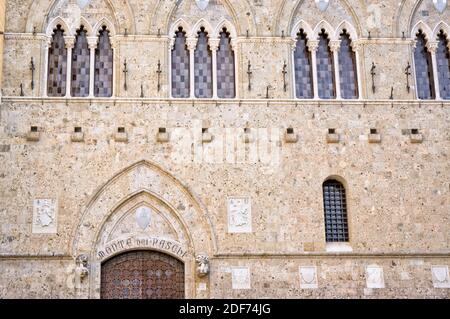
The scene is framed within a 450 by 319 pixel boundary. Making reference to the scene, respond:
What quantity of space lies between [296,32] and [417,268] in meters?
7.21

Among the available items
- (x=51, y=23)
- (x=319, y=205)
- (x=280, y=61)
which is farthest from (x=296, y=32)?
(x=51, y=23)

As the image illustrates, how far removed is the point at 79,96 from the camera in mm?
26766

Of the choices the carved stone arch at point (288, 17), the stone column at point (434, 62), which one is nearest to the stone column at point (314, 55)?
the carved stone arch at point (288, 17)

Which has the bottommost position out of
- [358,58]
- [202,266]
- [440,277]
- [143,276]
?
[440,277]

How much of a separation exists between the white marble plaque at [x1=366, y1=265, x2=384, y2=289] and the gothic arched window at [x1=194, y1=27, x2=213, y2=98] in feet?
20.7

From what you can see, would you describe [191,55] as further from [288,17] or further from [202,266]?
[202,266]

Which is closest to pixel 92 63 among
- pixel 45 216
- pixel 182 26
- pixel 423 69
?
pixel 182 26

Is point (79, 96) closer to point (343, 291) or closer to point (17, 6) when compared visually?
point (17, 6)

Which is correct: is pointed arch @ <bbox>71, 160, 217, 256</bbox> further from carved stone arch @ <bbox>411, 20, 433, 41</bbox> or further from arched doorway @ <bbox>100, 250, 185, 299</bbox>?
carved stone arch @ <bbox>411, 20, 433, 41</bbox>

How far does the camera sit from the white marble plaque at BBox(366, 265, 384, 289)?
2589 cm

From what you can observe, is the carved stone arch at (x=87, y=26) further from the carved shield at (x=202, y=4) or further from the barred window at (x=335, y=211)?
the barred window at (x=335, y=211)

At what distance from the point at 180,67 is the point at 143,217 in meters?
4.30

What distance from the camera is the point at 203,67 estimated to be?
89.9 feet

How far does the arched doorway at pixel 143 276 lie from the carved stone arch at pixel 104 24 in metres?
6.06
